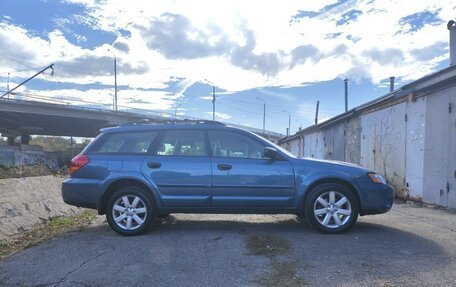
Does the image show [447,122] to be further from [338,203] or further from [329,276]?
[329,276]

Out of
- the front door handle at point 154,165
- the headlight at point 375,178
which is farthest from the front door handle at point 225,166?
the headlight at point 375,178

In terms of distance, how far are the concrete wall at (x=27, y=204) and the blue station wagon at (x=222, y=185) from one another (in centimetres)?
106

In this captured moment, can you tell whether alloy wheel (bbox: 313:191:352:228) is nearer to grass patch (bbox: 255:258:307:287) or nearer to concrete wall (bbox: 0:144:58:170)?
grass patch (bbox: 255:258:307:287)

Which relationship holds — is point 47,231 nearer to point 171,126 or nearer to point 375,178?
point 171,126

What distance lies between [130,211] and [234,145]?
6.14 feet

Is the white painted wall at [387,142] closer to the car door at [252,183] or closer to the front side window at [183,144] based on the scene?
the car door at [252,183]

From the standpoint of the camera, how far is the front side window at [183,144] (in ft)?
21.1

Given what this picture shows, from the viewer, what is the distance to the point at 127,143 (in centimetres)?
655

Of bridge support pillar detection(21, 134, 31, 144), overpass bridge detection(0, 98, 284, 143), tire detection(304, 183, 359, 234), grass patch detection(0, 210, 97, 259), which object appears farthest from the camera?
bridge support pillar detection(21, 134, 31, 144)

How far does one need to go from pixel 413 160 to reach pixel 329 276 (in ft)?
26.1

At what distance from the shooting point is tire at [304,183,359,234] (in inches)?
241

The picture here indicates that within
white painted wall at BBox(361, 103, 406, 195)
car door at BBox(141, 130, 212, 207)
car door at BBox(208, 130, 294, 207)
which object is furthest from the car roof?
white painted wall at BBox(361, 103, 406, 195)

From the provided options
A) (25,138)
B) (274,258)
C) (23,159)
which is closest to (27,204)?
(274,258)

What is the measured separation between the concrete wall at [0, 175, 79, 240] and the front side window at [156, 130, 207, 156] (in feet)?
8.53
